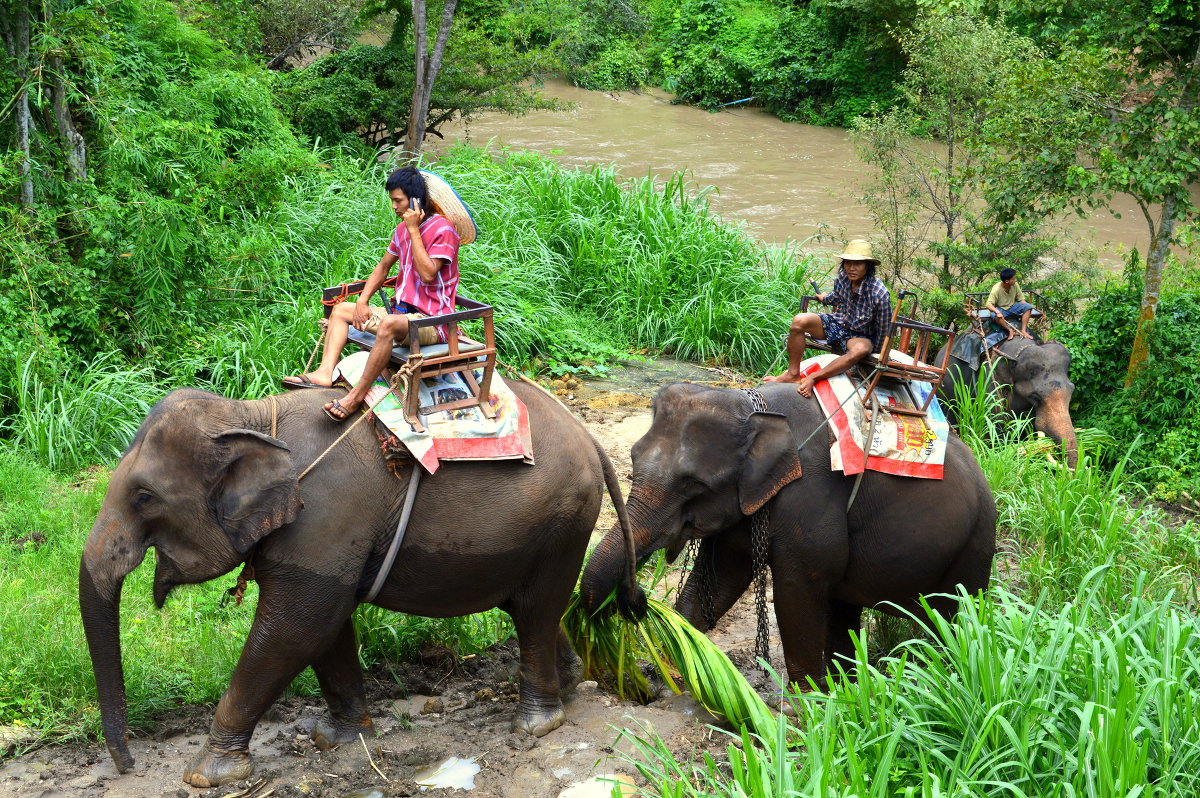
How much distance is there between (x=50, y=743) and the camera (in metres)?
4.25

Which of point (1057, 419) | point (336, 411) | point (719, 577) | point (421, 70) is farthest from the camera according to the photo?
point (421, 70)

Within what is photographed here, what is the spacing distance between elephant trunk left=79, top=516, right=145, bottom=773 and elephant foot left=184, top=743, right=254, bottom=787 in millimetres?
245

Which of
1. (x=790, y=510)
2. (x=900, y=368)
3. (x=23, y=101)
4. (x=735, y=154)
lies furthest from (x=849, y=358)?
(x=735, y=154)

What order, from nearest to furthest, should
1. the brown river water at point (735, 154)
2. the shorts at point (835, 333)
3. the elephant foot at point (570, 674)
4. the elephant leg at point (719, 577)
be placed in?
the elephant foot at point (570, 674) < the shorts at point (835, 333) < the elephant leg at point (719, 577) < the brown river water at point (735, 154)

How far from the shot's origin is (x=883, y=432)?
469 centimetres

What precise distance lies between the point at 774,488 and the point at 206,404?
7.13 feet

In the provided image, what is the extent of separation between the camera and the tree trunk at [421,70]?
1258 centimetres

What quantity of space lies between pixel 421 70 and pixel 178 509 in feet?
32.9

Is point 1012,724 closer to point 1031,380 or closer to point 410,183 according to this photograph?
point 410,183

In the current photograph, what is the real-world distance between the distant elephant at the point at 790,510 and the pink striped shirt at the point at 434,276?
3.30 ft

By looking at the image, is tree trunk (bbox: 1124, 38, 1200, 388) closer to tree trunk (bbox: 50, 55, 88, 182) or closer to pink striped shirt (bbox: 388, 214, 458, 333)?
pink striped shirt (bbox: 388, 214, 458, 333)

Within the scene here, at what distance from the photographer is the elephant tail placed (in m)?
4.55

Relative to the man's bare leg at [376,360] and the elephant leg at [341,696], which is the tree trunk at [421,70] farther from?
the elephant leg at [341,696]

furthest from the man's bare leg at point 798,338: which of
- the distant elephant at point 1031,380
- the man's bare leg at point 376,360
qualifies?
the distant elephant at point 1031,380
